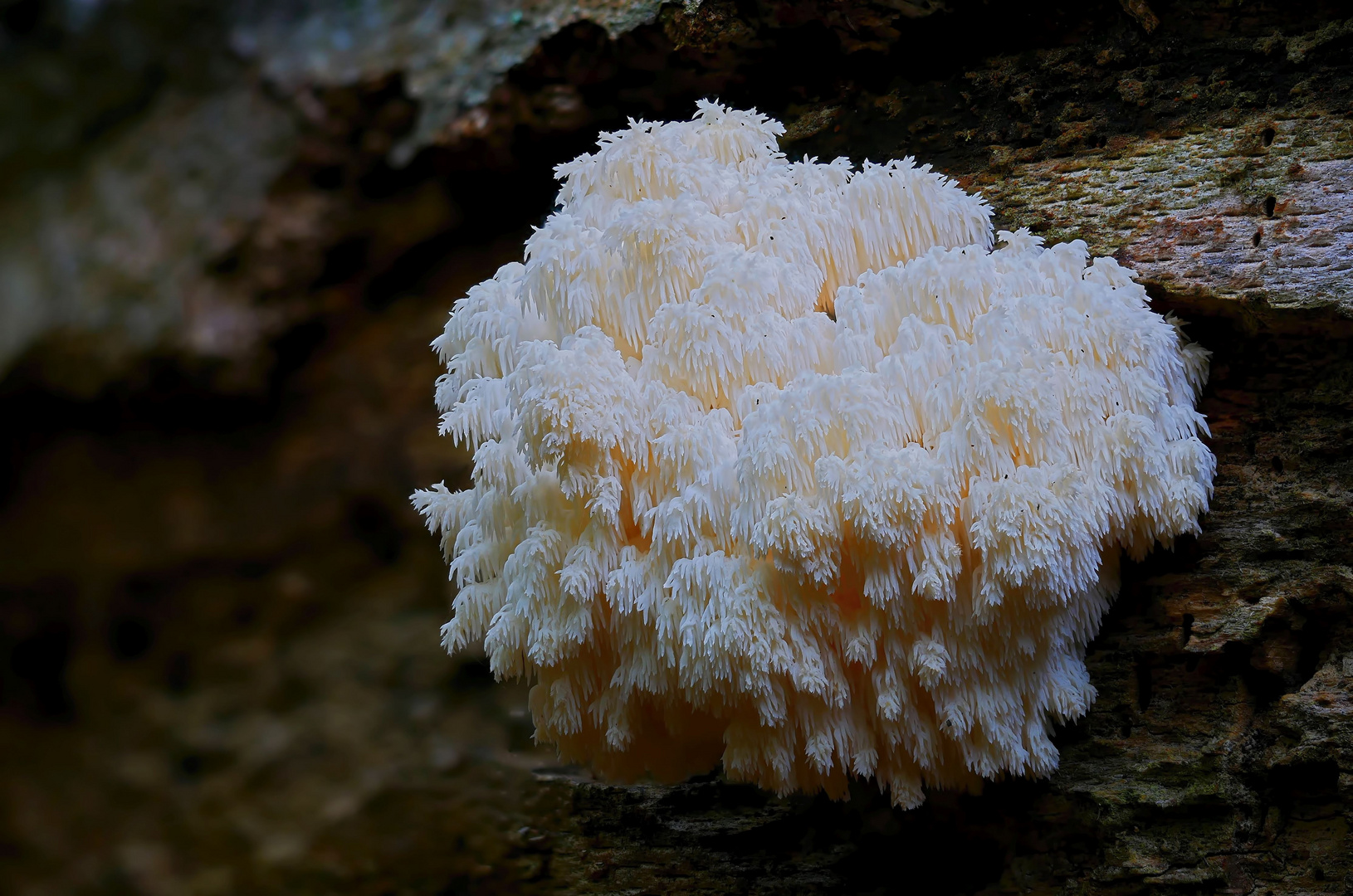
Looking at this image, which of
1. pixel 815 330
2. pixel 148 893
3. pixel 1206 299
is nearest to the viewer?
pixel 815 330

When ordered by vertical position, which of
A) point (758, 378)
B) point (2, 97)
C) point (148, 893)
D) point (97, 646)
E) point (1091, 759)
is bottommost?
point (148, 893)

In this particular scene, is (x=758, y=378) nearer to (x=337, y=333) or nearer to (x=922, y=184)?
(x=922, y=184)

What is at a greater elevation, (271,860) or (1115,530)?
(1115,530)

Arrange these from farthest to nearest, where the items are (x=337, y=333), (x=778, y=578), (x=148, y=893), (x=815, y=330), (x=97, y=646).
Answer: (x=97, y=646) → (x=148, y=893) → (x=337, y=333) → (x=815, y=330) → (x=778, y=578)

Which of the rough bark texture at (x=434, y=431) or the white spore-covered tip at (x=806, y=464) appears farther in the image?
the rough bark texture at (x=434, y=431)

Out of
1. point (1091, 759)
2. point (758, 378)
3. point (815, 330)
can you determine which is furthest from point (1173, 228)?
point (1091, 759)
